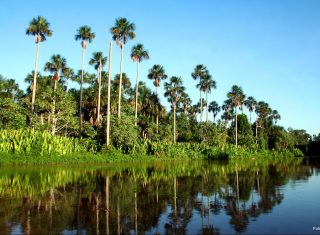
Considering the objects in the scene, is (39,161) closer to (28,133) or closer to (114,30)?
(28,133)

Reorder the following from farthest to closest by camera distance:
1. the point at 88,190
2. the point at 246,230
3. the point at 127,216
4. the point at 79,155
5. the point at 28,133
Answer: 1. the point at 79,155
2. the point at 28,133
3. the point at 88,190
4. the point at 127,216
5. the point at 246,230

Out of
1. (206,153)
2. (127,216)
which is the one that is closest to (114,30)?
(206,153)

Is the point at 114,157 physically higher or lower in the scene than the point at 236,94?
lower

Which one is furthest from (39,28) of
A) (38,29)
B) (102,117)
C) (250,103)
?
(250,103)

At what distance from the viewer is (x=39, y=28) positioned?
5300 centimetres

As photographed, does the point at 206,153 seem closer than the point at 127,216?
No

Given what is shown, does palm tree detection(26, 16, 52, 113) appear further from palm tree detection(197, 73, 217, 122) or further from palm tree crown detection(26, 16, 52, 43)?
palm tree detection(197, 73, 217, 122)

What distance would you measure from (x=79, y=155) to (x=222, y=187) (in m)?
28.5

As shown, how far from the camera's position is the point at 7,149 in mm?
40875

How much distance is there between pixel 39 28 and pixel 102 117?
18.5 m

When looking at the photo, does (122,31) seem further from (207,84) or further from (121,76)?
(207,84)

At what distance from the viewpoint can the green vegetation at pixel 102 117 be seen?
47.7 metres

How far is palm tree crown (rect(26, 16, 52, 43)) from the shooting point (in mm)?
52812

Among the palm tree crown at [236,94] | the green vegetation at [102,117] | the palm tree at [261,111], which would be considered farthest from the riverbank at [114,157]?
the palm tree at [261,111]
